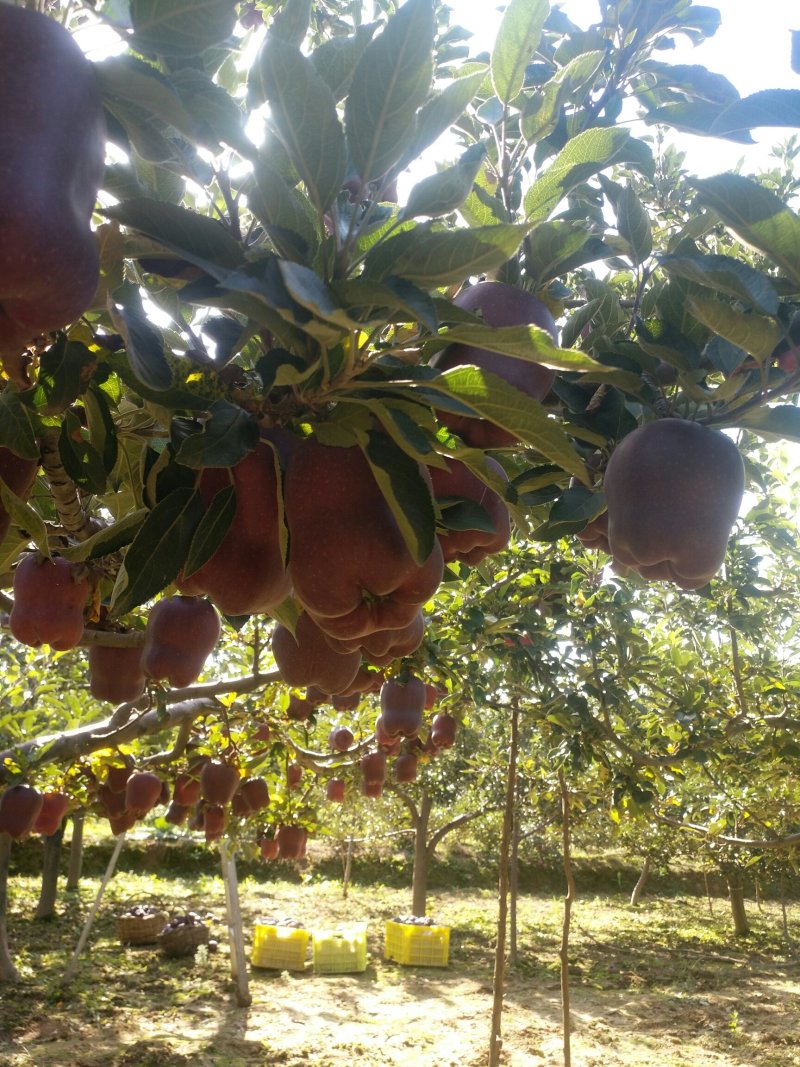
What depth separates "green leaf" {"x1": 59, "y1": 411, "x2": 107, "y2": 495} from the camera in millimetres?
1157

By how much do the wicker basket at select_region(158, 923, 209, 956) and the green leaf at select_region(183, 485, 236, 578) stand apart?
993 centimetres

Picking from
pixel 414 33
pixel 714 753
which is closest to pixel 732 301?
pixel 414 33

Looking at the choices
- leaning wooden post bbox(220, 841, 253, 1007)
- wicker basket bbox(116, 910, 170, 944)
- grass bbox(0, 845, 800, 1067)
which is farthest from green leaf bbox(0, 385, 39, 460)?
wicker basket bbox(116, 910, 170, 944)

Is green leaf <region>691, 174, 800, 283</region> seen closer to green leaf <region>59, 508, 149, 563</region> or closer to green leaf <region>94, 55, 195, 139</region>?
green leaf <region>94, 55, 195, 139</region>

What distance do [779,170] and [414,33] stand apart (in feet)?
9.09

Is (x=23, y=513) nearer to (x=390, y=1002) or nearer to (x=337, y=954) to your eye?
(x=390, y=1002)

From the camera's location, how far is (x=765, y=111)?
943 millimetres

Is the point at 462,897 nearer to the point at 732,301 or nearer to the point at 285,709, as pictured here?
the point at 285,709

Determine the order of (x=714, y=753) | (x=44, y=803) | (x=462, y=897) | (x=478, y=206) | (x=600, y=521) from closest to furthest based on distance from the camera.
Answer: (x=478, y=206)
(x=600, y=521)
(x=714, y=753)
(x=44, y=803)
(x=462, y=897)

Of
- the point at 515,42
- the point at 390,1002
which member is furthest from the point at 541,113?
the point at 390,1002

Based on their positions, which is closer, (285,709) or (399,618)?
(399,618)

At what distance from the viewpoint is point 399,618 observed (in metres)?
1.01

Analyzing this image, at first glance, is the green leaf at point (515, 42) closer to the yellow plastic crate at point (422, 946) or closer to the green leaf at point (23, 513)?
the green leaf at point (23, 513)

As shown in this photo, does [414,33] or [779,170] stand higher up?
[779,170]
